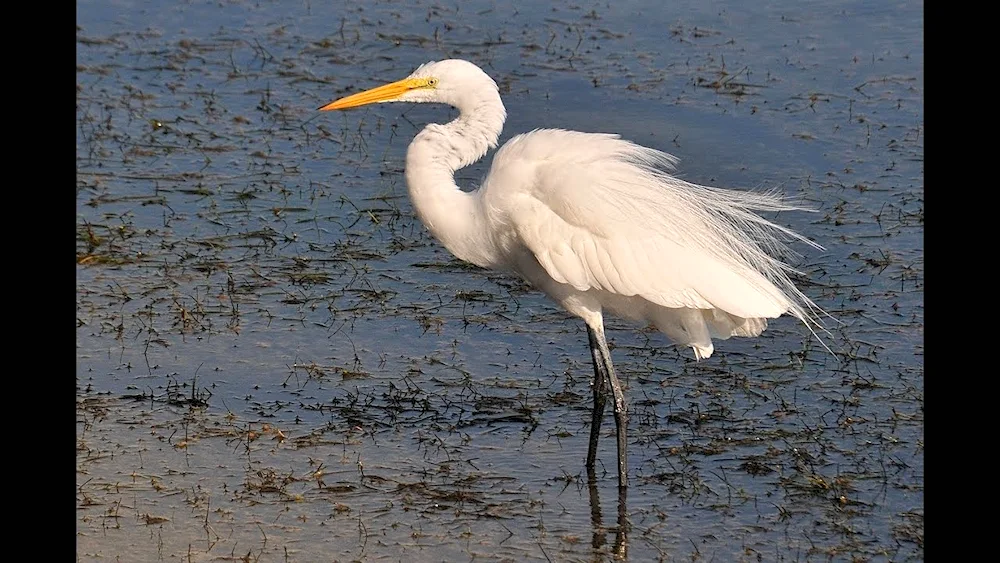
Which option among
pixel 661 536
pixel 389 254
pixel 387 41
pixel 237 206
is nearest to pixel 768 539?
pixel 661 536

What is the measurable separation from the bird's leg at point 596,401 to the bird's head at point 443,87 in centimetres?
88

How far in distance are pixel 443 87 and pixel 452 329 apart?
133 cm

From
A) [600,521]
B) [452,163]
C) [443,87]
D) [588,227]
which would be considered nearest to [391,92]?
[443,87]

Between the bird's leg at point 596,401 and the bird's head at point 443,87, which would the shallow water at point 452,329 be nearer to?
the bird's leg at point 596,401

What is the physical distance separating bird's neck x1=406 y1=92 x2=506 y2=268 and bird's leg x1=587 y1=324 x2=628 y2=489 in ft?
1.61

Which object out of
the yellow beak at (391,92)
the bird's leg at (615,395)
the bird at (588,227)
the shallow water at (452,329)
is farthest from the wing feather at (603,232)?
the shallow water at (452,329)

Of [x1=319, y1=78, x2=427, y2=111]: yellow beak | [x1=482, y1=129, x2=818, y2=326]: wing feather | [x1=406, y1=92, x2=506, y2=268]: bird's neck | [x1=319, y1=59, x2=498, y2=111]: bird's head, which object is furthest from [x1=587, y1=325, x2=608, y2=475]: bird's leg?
[x1=319, y1=78, x2=427, y2=111]: yellow beak

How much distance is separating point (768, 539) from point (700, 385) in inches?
44.1

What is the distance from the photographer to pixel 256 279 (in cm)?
601

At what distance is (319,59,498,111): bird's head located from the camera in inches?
177

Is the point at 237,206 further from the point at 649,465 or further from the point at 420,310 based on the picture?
the point at 649,465

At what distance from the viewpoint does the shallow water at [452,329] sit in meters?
4.15

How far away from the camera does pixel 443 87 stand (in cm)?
455

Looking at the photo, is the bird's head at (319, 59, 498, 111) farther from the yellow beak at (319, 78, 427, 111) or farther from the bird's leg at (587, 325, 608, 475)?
the bird's leg at (587, 325, 608, 475)
